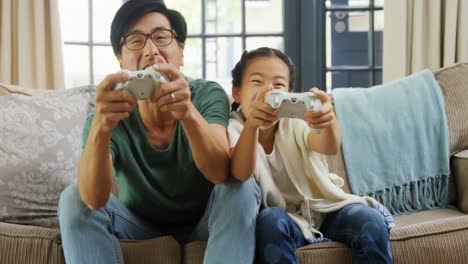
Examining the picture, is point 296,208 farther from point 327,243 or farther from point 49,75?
point 49,75

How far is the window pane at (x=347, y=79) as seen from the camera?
10.5 feet

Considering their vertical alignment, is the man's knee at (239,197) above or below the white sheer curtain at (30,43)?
below

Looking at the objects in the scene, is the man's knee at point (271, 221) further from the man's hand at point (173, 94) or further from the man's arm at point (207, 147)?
the man's hand at point (173, 94)

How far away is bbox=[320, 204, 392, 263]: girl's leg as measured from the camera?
4.74ft

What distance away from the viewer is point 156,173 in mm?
1582

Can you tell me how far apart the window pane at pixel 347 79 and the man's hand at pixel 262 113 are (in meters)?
1.80

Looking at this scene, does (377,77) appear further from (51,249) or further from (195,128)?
(51,249)

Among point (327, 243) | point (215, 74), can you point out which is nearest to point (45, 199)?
point (327, 243)

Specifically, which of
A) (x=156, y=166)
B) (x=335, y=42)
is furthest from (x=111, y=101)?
(x=335, y=42)

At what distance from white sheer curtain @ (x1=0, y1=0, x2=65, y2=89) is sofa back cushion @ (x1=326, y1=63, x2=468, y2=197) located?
4.56 feet

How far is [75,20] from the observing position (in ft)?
10.6

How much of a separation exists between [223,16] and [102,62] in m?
0.66

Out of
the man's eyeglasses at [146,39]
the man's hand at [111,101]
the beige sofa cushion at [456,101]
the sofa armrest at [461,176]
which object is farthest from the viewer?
the beige sofa cushion at [456,101]

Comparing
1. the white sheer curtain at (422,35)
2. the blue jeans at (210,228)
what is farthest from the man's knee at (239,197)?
the white sheer curtain at (422,35)
